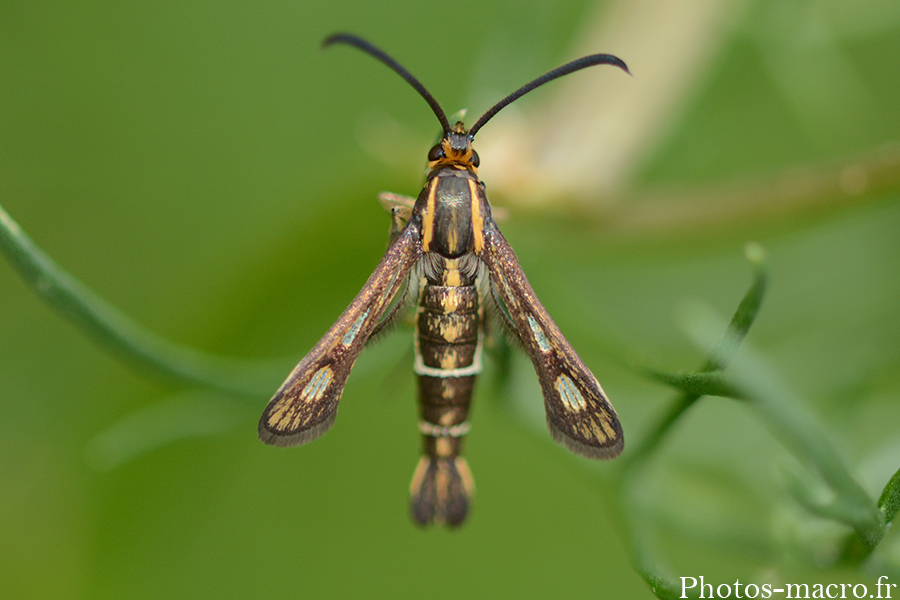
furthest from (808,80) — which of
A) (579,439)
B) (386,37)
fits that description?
(386,37)

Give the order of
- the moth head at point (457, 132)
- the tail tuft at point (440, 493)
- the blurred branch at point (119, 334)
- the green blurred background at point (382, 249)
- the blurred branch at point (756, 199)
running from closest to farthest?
1. the blurred branch at point (119, 334)
2. the moth head at point (457, 132)
3. the tail tuft at point (440, 493)
4. the blurred branch at point (756, 199)
5. the green blurred background at point (382, 249)

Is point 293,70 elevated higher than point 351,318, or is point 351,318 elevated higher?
point 293,70

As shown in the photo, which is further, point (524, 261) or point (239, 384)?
point (524, 261)

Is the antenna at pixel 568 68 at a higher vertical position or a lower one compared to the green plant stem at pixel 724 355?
higher

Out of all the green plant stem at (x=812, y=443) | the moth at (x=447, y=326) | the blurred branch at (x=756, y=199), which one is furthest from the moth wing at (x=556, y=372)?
the blurred branch at (x=756, y=199)

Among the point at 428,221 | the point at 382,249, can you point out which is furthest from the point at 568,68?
the point at 382,249

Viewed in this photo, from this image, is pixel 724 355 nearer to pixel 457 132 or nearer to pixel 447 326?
pixel 447 326

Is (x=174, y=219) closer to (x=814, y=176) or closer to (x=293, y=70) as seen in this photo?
(x=293, y=70)

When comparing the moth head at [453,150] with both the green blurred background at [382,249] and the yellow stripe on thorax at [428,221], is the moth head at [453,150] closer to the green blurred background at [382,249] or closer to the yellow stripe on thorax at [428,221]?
the yellow stripe on thorax at [428,221]

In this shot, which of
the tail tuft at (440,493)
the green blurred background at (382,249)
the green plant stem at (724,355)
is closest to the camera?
the green plant stem at (724,355)
